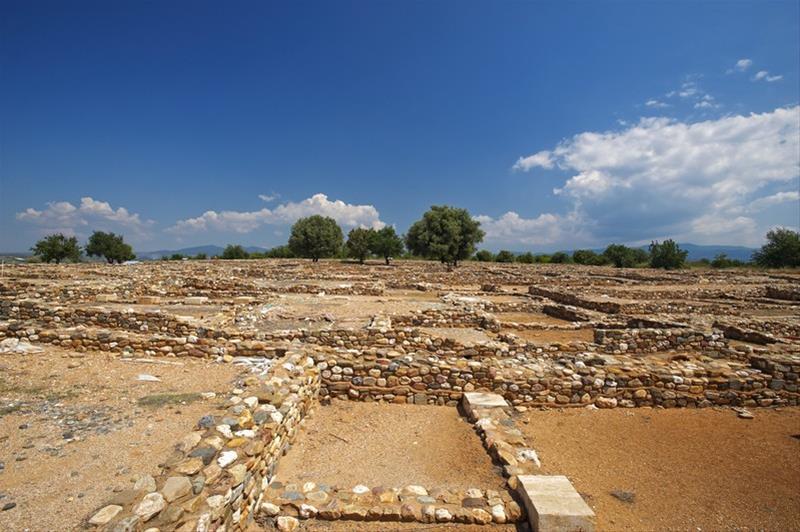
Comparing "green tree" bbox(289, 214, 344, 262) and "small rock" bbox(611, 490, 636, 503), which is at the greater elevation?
"green tree" bbox(289, 214, 344, 262)

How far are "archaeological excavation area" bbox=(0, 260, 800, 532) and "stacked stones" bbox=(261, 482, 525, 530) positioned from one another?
0.06ft

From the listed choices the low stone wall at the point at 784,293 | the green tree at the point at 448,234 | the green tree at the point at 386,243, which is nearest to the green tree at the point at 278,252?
the green tree at the point at 386,243

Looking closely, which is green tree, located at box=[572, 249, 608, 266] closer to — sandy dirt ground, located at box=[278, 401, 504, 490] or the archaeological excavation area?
the archaeological excavation area

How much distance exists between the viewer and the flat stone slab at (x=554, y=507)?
336 cm

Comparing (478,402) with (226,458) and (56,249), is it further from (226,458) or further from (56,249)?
(56,249)

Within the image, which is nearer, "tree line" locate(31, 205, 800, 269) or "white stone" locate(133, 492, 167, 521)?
"white stone" locate(133, 492, 167, 521)

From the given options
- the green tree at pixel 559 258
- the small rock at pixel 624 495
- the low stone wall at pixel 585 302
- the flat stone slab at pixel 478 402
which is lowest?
the small rock at pixel 624 495

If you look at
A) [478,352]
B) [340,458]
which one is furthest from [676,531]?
[478,352]

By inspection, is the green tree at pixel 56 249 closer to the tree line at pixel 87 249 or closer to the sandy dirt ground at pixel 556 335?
the tree line at pixel 87 249

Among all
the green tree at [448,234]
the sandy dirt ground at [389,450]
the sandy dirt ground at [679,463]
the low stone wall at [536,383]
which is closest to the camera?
the sandy dirt ground at [679,463]

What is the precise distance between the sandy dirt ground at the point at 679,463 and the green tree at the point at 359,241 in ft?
164

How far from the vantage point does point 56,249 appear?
166 ft

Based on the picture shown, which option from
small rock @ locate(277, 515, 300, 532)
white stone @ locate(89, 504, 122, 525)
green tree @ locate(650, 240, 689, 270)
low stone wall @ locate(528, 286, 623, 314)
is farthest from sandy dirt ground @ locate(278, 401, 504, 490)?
green tree @ locate(650, 240, 689, 270)

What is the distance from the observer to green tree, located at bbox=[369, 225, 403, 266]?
56.9m
